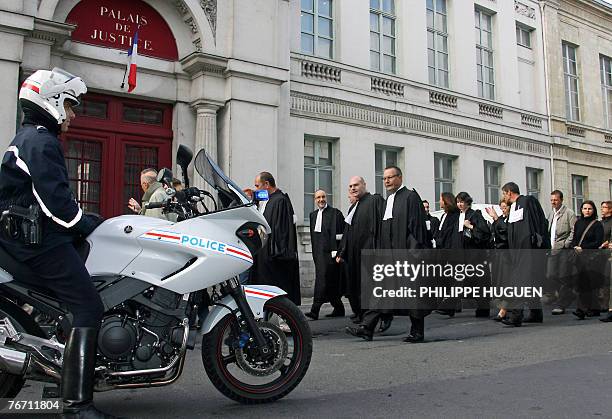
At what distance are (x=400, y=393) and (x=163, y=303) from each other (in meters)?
1.91

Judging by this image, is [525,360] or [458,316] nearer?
[525,360]

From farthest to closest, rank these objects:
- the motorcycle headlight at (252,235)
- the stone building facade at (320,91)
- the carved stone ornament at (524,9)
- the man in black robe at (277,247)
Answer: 1. the carved stone ornament at (524,9)
2. the stone building facade at (320,91)
3. the man in black robe at (277,247)
4. the motorcycle headlight at (252,235)

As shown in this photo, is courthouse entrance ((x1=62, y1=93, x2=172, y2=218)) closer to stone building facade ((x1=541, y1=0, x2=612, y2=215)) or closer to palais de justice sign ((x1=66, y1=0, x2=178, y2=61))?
palais de justice sign ((x1=66, y1=0, x2=178, y2=61))

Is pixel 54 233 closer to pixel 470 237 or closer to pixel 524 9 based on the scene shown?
pixel 470 237

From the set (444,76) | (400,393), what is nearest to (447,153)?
(444,76)

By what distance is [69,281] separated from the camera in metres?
3.50

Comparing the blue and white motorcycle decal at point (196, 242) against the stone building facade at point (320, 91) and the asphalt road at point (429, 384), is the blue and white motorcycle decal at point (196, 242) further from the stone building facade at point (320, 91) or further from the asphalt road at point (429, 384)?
the stone building facade at point (320, 91)

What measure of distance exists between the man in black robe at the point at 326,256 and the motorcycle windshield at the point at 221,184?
593 centimetres

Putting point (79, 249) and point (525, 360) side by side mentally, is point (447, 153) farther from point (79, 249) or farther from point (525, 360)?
point (79, 249)

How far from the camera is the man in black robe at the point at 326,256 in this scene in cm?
1020

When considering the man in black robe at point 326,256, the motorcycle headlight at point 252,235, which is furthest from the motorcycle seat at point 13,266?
the man in black robe at point 326,256

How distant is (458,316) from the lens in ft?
35.0

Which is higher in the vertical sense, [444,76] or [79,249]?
[444,76]

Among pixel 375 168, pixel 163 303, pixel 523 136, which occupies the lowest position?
pixel 163 303
